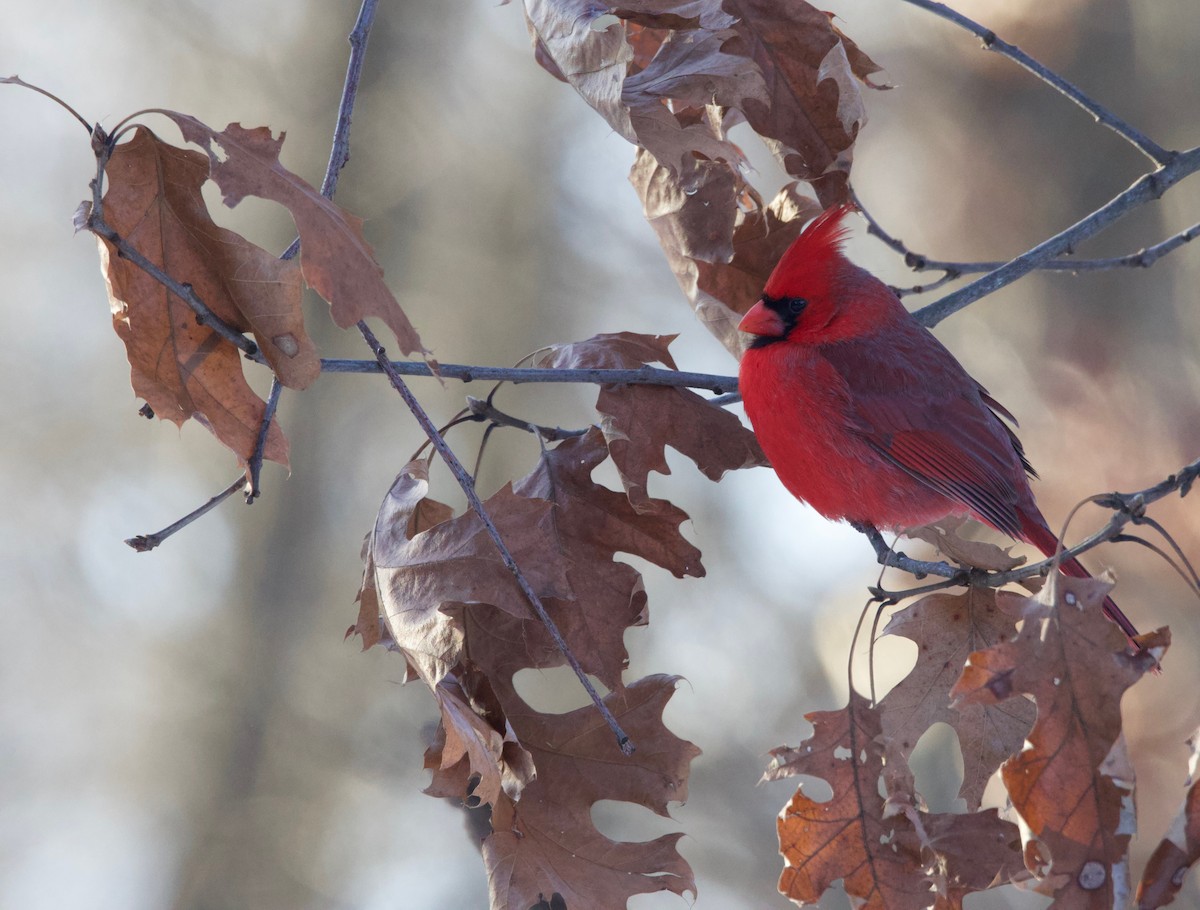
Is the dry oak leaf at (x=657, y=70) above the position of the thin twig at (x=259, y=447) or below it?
above

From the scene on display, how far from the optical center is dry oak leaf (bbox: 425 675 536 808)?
53.3 inches

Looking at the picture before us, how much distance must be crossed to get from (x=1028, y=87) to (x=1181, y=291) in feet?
4.02

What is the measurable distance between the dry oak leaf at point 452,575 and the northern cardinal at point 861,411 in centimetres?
73

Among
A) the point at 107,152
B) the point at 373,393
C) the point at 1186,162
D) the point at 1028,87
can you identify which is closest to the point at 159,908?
the point at 373,393

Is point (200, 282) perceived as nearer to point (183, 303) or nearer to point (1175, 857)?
point (183, 303)

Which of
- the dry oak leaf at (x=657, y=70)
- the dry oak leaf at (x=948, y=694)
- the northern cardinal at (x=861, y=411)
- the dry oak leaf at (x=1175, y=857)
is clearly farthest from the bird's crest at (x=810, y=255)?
the dry oak leaf at (x=1175, y=857)

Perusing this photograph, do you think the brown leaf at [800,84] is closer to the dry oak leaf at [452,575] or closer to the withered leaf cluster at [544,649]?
the withered leaf cluster at [544,649]

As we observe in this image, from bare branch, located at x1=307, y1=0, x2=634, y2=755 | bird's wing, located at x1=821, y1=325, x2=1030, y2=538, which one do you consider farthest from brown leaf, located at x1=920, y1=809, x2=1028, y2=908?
bird's wing, located at x1=821, y1=325, x2=1030, y2=538

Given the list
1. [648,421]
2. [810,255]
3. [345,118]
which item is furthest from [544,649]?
[810,255]

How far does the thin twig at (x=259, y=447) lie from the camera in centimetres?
146

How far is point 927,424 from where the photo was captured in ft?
7.34

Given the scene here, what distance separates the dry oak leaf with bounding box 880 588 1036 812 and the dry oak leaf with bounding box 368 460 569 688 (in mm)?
511

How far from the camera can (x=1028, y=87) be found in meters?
5.37

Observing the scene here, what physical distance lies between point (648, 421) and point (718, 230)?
1.25ft
